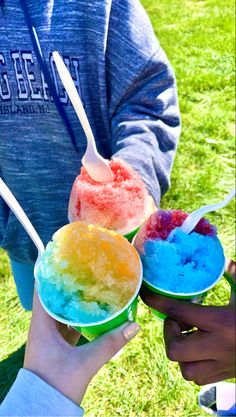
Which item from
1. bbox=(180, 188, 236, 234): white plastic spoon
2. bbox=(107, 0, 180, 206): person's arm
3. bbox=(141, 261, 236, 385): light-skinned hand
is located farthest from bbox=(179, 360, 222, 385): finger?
bbox=(107, 0, 180, 206): person's arm

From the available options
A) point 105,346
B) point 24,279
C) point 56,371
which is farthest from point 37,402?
point 24,279

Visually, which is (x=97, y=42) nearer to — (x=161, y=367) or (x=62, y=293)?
(x=62, y=293)

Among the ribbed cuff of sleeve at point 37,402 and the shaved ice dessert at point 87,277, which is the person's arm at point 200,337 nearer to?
the shaved ice dessert at point 87,277

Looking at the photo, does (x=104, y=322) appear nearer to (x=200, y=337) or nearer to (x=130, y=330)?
(x=130, y=330)

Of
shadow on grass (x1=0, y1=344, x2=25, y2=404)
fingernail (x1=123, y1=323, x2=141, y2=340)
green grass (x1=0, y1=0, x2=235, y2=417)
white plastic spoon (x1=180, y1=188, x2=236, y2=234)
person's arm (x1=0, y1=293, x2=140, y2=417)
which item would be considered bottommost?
shadow on grass (x1=0, y1=344, x2=25, y2=404)

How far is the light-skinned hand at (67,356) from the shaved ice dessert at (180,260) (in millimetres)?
116

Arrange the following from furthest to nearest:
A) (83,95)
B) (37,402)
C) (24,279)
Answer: (24,279) → (83,95) → (37,402)

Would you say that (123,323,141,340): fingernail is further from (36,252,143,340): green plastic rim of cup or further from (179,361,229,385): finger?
(179,361,229,385): finger

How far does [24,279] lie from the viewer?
1.90m

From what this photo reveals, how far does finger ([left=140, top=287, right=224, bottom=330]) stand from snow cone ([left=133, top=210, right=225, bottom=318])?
0.05 feet

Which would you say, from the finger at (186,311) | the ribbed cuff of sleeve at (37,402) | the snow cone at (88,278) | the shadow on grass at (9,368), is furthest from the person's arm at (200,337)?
the shadow on grass at (9,368)

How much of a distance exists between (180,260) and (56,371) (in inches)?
13.0

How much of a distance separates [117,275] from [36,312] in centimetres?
20

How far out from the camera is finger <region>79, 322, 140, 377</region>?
94 centimetres
